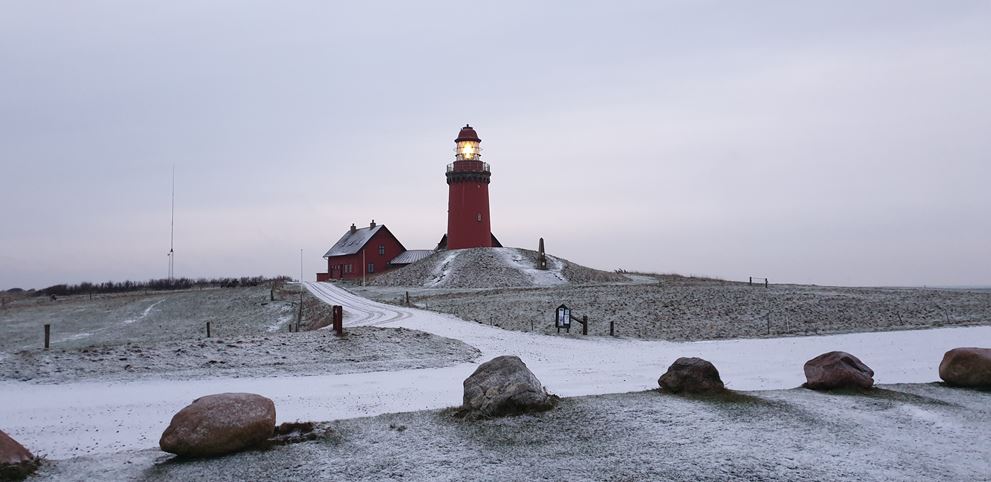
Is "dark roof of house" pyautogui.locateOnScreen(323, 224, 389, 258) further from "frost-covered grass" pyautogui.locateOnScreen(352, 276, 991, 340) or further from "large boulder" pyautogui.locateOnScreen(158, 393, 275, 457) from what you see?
"large boulder" pyautogui.locateOnScreen(158, 393, 275, 457)

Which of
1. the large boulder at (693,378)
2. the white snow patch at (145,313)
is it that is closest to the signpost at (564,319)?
the large boulder at (693,378)

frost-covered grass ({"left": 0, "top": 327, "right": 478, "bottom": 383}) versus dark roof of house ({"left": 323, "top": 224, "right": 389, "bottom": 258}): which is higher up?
dark roof of house ({"left": 323, "top": 224, "right": 389, "bottom": 258})

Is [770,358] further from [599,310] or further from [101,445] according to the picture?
[101,445]

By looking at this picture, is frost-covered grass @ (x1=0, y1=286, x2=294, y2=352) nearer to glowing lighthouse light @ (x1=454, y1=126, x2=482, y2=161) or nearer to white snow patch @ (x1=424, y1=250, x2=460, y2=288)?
white snow patch @ (x1=424, y1=250, x2=460, y2=288)

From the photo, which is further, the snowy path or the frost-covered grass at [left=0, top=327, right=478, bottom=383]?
the frost-covered grass at [left=0, top=327, right=478, bottom=383]

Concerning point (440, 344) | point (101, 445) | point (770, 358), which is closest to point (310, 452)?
point (101, 445)

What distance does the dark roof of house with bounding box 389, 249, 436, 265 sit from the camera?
83.6 m

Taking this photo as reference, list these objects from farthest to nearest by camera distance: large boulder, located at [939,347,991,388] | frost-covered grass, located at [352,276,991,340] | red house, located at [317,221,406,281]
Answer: red house, located at [317,221,406,281], frost-covered grass, located at [352,276,991,340], large boulder, located at [939,347,991,388]

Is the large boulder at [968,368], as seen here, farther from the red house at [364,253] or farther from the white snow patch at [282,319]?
the red house at [364,253]

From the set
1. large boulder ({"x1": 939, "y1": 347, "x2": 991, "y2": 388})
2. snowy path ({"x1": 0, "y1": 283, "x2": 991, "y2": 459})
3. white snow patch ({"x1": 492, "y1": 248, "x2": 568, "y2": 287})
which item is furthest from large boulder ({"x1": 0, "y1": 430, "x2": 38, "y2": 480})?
white snow patch ({"x1": 492, "y1": 248, "x2": 568, "y2": 287})

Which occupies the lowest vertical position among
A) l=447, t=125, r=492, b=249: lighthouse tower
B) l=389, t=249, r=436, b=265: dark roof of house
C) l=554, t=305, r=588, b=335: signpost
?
l=554, t=305, r=588, b=335: signpost

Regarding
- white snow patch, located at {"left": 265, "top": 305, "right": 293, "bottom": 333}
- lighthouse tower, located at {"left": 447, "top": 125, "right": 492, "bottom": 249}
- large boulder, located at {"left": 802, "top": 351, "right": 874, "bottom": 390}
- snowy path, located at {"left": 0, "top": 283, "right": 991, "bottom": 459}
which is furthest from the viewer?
lighthouse tower, located at {"left": 447, "top": 125, "right": 492, "bottom": 249}

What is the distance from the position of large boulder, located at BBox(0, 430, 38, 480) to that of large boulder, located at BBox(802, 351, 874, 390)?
1440cm

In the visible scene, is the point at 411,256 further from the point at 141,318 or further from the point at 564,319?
the point at 564,319
